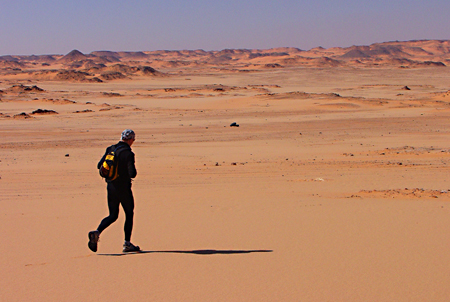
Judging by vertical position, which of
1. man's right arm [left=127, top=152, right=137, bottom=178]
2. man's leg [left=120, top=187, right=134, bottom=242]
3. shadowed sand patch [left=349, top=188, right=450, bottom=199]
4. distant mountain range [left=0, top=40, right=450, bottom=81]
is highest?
distant mountain range [left=0, top=40, right=450, bottom=81]

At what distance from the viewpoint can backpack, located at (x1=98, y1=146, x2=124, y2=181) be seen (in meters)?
5.03

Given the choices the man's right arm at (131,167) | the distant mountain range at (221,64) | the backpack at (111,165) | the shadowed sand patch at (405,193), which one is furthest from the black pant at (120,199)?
the distant mountain range at (221,64)

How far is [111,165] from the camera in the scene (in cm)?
503

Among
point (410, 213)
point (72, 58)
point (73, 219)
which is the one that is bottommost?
point (73, 219)

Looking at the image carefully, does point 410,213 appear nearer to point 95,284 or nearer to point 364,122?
point 95,284

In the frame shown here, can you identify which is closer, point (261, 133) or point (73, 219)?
point (73, 219)

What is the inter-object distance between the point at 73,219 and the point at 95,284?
2.82 m

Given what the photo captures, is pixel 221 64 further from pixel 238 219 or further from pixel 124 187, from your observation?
pixel 124 187

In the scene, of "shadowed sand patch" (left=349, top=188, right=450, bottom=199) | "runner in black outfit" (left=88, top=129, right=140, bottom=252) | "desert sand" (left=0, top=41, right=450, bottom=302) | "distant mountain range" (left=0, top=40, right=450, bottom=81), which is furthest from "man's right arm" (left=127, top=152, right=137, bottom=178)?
"distant mountain range" (left=0, top=40, right=450, bottom=81)

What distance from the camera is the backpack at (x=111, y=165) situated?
16.5ft

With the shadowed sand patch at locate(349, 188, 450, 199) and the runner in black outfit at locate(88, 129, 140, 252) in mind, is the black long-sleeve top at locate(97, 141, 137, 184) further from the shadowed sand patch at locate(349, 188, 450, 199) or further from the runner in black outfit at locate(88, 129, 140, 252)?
the shadowed sand patch at locate(349, 188, 450, 199)

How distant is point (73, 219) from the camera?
6.97 meters

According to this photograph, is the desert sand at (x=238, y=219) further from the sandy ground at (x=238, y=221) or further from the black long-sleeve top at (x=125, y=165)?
the black long-sleeve top at (x=125, y=165)

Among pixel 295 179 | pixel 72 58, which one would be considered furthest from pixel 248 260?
pixel 72 58
